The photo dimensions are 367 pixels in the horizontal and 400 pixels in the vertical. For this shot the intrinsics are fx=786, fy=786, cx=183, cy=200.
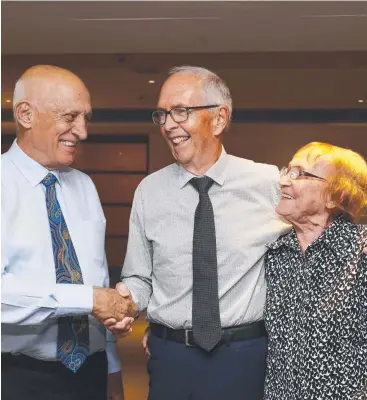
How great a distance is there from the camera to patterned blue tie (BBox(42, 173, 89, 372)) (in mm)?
2840

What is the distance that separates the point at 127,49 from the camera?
4555mm

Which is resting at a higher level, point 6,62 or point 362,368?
point 6,62

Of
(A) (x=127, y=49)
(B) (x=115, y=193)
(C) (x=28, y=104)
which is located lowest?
(B) (x=115, y=193)

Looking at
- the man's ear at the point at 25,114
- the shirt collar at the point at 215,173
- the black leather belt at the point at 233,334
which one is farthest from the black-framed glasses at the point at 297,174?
the man's ear at the point at 25,114

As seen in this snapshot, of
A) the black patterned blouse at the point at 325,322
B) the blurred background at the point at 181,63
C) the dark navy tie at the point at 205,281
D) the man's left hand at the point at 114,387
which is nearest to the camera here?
the black patterned blouse at the point at 325,322

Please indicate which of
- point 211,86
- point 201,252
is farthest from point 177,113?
point 201,252

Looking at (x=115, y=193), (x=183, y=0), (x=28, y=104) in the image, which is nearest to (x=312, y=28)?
(x=183, y=0)

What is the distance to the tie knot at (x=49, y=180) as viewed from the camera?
2943mm

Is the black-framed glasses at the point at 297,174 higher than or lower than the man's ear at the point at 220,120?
lower

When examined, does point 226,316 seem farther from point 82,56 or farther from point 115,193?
point 115,193

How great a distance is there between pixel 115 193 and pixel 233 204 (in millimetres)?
7995

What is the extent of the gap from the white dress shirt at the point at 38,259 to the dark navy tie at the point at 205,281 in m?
0.37

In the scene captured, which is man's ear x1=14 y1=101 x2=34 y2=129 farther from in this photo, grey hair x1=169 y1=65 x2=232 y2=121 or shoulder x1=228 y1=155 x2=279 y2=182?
shoulder x1=228 y1=155 x2=279 y2=182

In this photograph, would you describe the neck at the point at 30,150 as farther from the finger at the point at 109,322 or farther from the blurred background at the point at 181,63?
the blurred background at the point at 181,63
